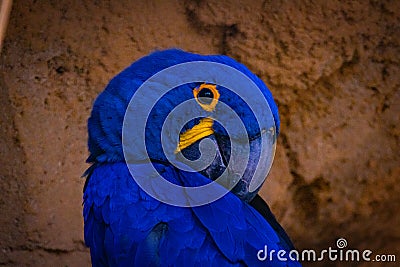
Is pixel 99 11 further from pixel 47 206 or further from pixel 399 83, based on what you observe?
pixel 399 83

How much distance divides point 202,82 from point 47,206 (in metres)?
1.24

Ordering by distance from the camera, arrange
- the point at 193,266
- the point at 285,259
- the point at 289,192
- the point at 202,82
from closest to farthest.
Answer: the point at 193,266, the point at 285,259, the point at 202,82, the point at 289,192

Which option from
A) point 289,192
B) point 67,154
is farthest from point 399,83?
point 67,154

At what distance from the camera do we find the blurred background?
3082 mm

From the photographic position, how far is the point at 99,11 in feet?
10.2

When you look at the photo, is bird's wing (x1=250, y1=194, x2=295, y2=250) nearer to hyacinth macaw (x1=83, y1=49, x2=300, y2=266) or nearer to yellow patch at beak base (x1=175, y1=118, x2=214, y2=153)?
hyacinth macaw (x1=83, y1=49, x2=300, y2=266)

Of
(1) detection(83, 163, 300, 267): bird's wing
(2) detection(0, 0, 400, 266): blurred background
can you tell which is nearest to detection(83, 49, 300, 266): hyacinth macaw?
(1) detection(83, 163, 300, 267): bird's wing

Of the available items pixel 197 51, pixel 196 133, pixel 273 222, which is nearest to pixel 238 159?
pixel 196 133

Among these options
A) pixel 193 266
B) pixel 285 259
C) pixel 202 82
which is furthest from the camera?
pixel 202 82

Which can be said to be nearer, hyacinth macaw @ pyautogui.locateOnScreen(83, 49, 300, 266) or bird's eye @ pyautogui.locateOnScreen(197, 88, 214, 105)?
hyacinth macaw @ pyautogui.locateOnScreen(83, 49, 300, 266)

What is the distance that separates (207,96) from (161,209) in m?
0.45

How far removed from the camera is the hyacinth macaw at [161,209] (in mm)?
2010

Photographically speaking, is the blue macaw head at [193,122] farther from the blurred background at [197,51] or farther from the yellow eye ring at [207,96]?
the blurred background at [197,51]

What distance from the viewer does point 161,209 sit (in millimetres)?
2049
